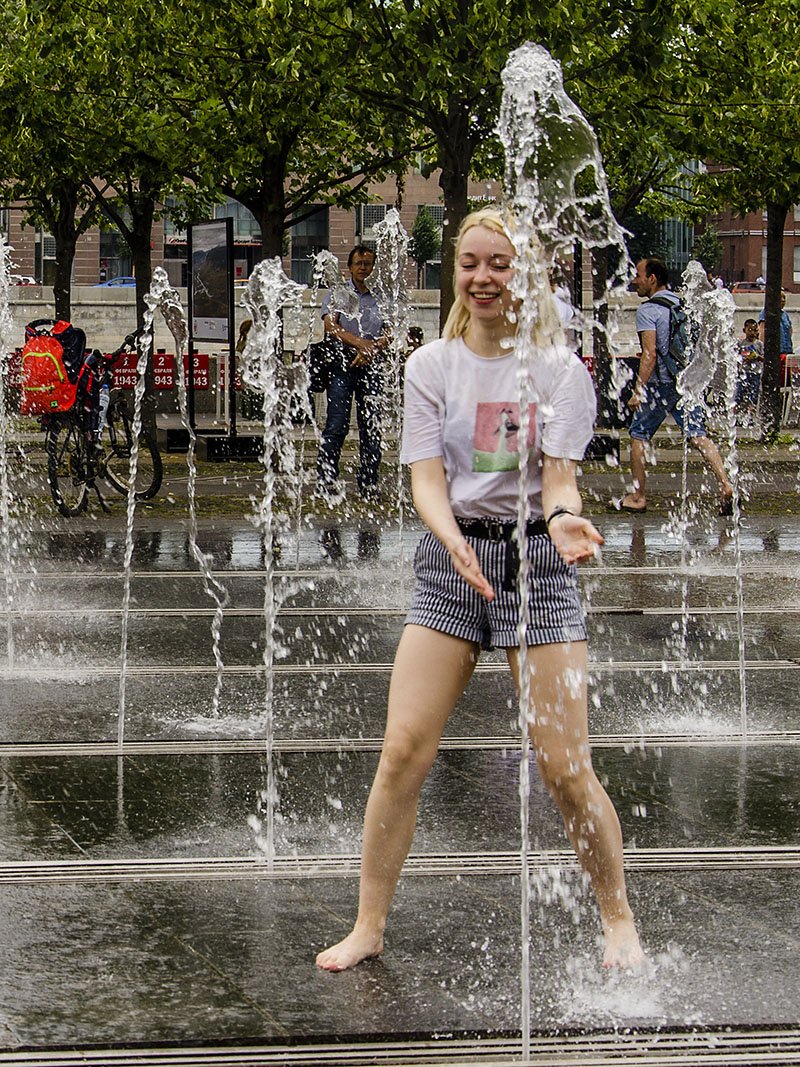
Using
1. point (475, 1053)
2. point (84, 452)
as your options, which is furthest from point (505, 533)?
point (84, 452)

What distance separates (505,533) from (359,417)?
12.2 metres

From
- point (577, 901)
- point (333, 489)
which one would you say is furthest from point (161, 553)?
point (577, 901)

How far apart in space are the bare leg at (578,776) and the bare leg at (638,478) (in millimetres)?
11554

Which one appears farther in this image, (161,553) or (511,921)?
(161,553)

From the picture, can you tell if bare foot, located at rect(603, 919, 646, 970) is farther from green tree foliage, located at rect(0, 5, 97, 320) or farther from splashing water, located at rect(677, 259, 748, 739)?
green tree foliage, located at rect(0, 5, 97, 320)

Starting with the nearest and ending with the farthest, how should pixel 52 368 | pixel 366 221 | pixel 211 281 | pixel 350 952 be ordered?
pixel 350 952 → pixel 52 368 → pixel 211 281 → pixel 366 221

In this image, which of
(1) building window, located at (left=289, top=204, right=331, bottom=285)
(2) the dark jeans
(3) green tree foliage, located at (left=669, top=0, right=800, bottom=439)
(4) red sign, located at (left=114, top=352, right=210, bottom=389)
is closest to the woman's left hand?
(2) the dark jeans

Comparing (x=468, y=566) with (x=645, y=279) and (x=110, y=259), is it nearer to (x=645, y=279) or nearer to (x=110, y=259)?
(x=645, y=279)

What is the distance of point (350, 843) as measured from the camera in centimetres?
594

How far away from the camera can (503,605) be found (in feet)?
15.1

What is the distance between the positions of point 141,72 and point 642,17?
7.32m

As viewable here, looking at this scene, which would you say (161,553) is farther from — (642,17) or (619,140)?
(619,140)

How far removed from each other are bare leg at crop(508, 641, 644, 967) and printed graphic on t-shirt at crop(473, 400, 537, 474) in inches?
18.0

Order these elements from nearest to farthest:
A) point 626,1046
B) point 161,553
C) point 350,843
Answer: point 626,1046, point 350,843, point 161,553
